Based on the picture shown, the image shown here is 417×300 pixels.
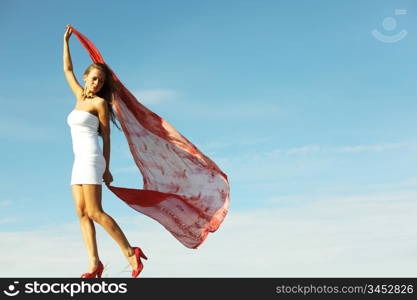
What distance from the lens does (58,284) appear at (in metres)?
6.22

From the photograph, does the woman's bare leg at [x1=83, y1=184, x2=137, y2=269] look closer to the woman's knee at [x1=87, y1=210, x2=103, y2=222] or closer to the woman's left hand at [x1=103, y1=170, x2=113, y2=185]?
the woman's knee at [x1=87, y1=210, x2=103, y2=222]

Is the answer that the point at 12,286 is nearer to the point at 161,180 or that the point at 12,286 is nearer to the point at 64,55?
the point at 161,180

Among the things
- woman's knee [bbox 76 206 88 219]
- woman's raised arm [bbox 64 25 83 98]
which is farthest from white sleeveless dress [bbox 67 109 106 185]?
woman's raised arm [bbox 64 25 83 98]

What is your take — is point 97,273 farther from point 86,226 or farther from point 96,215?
point 96,215

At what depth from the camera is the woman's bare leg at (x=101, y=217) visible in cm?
688

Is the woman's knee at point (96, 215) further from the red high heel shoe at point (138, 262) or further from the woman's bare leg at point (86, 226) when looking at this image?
the red high heel shoe at point (138, 262)

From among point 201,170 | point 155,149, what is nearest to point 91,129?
point 155,149

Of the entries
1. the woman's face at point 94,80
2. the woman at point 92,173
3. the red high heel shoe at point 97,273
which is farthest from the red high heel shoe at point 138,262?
the woman's face at point 94,80

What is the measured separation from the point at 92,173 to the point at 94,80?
4.00ft

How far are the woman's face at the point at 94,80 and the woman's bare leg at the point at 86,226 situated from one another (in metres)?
1.25

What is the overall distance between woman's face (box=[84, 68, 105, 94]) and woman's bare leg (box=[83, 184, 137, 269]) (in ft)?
4.12

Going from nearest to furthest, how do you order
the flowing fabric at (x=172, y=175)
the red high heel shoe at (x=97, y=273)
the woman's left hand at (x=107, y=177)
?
the red high heel shoe at (x=97, y=273) → the woman's left hand at (x=107, y=177) → the flowing fabric at (x=172, y=175)

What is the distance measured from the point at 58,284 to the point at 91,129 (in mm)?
1898

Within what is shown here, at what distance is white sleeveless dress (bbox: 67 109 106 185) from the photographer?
271 inches
